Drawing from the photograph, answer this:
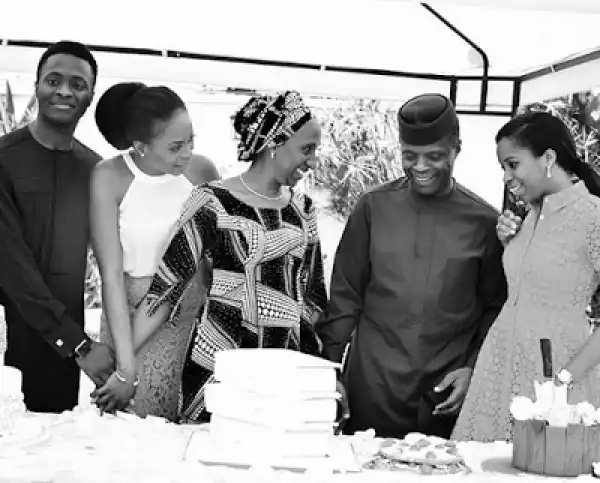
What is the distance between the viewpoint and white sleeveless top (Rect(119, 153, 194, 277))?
2.77 meters

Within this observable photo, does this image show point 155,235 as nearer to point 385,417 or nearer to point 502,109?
point 385,417

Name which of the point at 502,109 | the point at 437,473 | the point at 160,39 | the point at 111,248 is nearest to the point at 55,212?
the point at 111,248

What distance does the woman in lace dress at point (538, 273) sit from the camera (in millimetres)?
2633

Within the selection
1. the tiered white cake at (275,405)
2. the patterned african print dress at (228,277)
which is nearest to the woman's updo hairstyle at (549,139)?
the patterned african print dress at (228,277)

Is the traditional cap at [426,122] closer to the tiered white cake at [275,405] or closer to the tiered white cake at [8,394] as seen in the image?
the tiered white cake at [275,405]

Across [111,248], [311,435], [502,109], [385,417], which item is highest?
[502,109]

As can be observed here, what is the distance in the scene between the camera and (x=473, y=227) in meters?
2.85

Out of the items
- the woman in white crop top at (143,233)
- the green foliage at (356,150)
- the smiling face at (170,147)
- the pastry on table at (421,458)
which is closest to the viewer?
the pastry on table at (421,458)

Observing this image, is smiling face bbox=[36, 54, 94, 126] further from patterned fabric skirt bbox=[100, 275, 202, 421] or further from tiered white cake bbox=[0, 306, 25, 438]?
tiered white cake bbox=[0, 306, 25, 438]

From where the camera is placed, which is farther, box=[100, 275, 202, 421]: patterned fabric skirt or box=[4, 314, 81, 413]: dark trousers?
box=[4, 314, 81, 413]: dark trousers

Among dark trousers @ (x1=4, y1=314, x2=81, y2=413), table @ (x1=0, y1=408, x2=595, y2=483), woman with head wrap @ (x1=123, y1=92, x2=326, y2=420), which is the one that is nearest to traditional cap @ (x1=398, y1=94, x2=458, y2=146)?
woman with head wrap @ (x1=123, y1=92, x2=326, y2=420)

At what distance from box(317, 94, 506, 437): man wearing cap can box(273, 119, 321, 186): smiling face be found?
283mm

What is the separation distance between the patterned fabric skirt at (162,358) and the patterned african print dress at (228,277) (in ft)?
0.31

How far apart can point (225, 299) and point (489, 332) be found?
2.56ft
